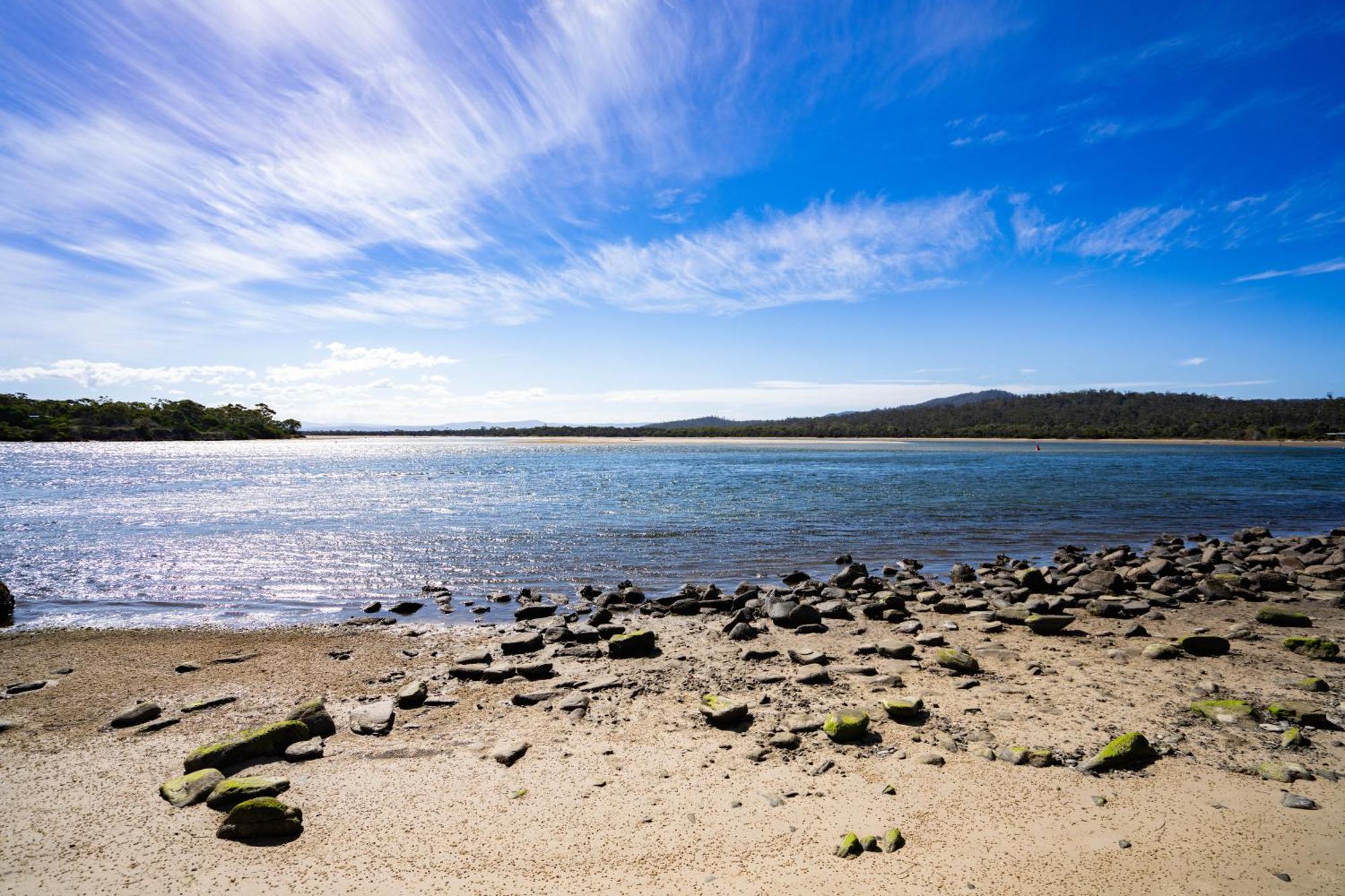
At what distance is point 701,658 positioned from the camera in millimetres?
10938

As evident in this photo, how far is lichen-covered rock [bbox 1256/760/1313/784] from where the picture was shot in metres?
6.45

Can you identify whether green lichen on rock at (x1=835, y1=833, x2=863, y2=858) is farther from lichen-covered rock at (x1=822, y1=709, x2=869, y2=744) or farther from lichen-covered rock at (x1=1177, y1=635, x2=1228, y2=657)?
lichen-covered rock at (x1=1177, y1=635, x2=1228, y2=657)

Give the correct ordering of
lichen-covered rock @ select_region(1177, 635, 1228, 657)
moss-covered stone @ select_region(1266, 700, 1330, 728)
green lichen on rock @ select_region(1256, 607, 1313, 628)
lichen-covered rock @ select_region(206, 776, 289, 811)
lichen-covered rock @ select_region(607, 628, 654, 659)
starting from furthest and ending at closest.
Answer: green lichen on rock @ select_region(1256, 607, 1313, 628) → lichen-covered rock @ select_region(607, 628, 654, 659) → lichen-covered rock @ select_region(1177, 635, 1228, 657) → moss-covered stone @ select_region(1266, 700, 1330, 728) → lichen-covered rock @ select_region(206, 776, 289, 811)

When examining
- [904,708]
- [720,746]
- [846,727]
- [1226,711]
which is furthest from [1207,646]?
[720,746]

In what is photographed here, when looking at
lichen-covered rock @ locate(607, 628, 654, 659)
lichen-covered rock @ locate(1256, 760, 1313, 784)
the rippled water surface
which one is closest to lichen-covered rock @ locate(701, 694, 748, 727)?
lichen-covered rock @ locate(607, 628, 654, 659)

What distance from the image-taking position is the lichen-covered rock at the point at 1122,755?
6781 millimetres

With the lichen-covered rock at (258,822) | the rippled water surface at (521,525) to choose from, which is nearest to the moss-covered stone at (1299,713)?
the lichen-covered rock at (258,822)

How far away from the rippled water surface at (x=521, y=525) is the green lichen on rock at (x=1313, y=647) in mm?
9384

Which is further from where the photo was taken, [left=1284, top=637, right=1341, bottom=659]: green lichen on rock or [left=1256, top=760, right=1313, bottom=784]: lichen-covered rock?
[left=1284, top=637, right=1341, bottom=659]: green lichen on rock

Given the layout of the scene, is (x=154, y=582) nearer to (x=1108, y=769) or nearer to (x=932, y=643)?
(x=932, y=643)

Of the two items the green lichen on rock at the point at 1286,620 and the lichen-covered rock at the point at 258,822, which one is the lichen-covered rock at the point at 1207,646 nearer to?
the green lichen on rock at the point at 1286,620

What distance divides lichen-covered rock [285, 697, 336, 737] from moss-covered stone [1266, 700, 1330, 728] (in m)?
11.6

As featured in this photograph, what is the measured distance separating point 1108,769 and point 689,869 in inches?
183

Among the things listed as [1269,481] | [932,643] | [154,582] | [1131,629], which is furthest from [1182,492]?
[154,582]
